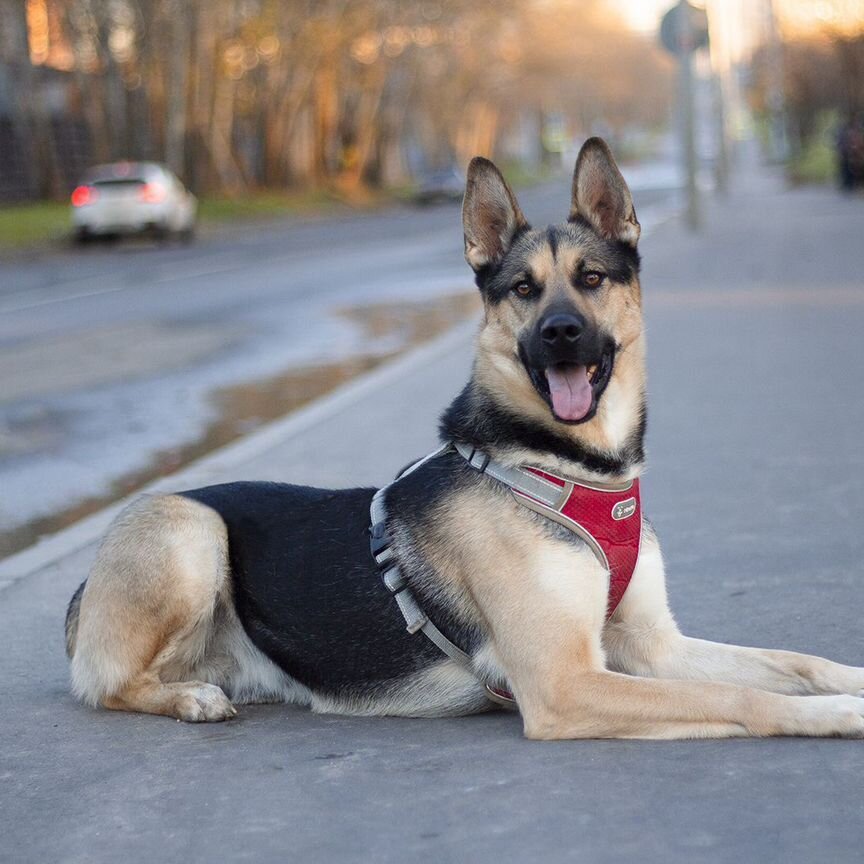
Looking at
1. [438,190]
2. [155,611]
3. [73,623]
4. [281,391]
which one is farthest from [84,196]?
[155,611]

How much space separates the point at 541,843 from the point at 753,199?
46.2 m

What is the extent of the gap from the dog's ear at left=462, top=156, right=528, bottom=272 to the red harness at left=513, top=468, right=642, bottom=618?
85cm

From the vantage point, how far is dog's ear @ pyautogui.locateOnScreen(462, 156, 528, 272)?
527 cm

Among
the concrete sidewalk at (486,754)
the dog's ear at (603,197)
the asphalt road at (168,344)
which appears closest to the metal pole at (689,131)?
the asphalt road at (168,344)

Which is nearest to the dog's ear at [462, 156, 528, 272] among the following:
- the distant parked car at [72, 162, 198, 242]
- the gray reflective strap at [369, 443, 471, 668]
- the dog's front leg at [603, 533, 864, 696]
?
the gray reflective strap at [369, 443, 471, 668]

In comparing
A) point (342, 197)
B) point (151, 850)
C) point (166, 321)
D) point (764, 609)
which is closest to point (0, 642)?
point (151, 850)

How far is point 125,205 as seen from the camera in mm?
37500

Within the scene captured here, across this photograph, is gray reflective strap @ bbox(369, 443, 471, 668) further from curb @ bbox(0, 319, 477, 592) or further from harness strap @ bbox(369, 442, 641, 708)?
curb @ bbox(0, 319, 477, 592)

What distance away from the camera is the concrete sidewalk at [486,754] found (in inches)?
157

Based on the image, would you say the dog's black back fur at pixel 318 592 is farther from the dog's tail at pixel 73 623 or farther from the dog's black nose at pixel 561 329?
the dog's black nose at pixel 561 329

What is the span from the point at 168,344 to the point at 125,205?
68.6 ft

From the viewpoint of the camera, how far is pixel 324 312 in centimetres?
2042

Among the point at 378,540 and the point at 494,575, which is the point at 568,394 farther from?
the point at 378,540

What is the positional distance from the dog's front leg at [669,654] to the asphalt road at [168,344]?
4021 mm
